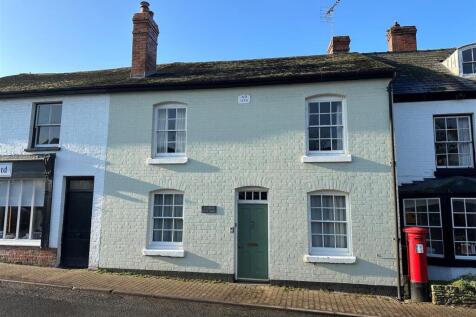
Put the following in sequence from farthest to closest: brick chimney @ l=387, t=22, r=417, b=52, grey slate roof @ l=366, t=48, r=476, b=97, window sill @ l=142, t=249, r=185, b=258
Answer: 1. brick chimney @ l=387, t=22, r=417, b=52
2. grey slate roof @ l=366, t=48, r=476, b=97
3. window sill @ l=142, t=249, r=185, b=258

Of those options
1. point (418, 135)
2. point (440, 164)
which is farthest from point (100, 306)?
point (440, 164)

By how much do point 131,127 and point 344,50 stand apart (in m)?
8.98

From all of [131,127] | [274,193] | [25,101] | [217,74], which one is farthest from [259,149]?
[25,101]

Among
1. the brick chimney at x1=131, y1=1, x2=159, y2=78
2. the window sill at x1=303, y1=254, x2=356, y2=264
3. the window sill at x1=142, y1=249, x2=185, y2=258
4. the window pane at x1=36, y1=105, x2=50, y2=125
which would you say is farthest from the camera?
the brick chimney at x1=131, y1=1, x2=159, y2=78

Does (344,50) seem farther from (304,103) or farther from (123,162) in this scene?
(123,162)

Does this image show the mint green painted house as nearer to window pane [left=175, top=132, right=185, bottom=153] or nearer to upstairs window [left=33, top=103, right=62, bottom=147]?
window pane [left=175, top=132, right=185, bottom=153]

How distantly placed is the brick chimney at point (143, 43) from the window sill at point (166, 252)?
19.0 feet

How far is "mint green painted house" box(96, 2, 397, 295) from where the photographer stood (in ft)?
33.6

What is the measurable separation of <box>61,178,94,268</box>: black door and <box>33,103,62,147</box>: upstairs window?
1.63 m

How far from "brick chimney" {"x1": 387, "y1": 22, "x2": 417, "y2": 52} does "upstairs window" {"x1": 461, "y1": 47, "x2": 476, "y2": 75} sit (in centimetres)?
369

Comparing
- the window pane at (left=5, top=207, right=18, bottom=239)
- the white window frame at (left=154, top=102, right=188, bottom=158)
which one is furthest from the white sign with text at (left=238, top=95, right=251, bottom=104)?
the window pane at (left=5, top=207, right=18, bottom=239)

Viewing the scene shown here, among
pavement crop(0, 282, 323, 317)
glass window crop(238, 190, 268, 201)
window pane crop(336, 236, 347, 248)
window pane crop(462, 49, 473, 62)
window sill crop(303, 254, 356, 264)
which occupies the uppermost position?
window pane crop(462, 49, 473, 62)

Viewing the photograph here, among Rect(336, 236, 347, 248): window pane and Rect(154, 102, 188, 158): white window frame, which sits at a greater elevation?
Rect(154, 102, 188, 158): white window frame

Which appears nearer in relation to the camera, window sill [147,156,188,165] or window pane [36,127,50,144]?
window sill [147,156,188,165]
